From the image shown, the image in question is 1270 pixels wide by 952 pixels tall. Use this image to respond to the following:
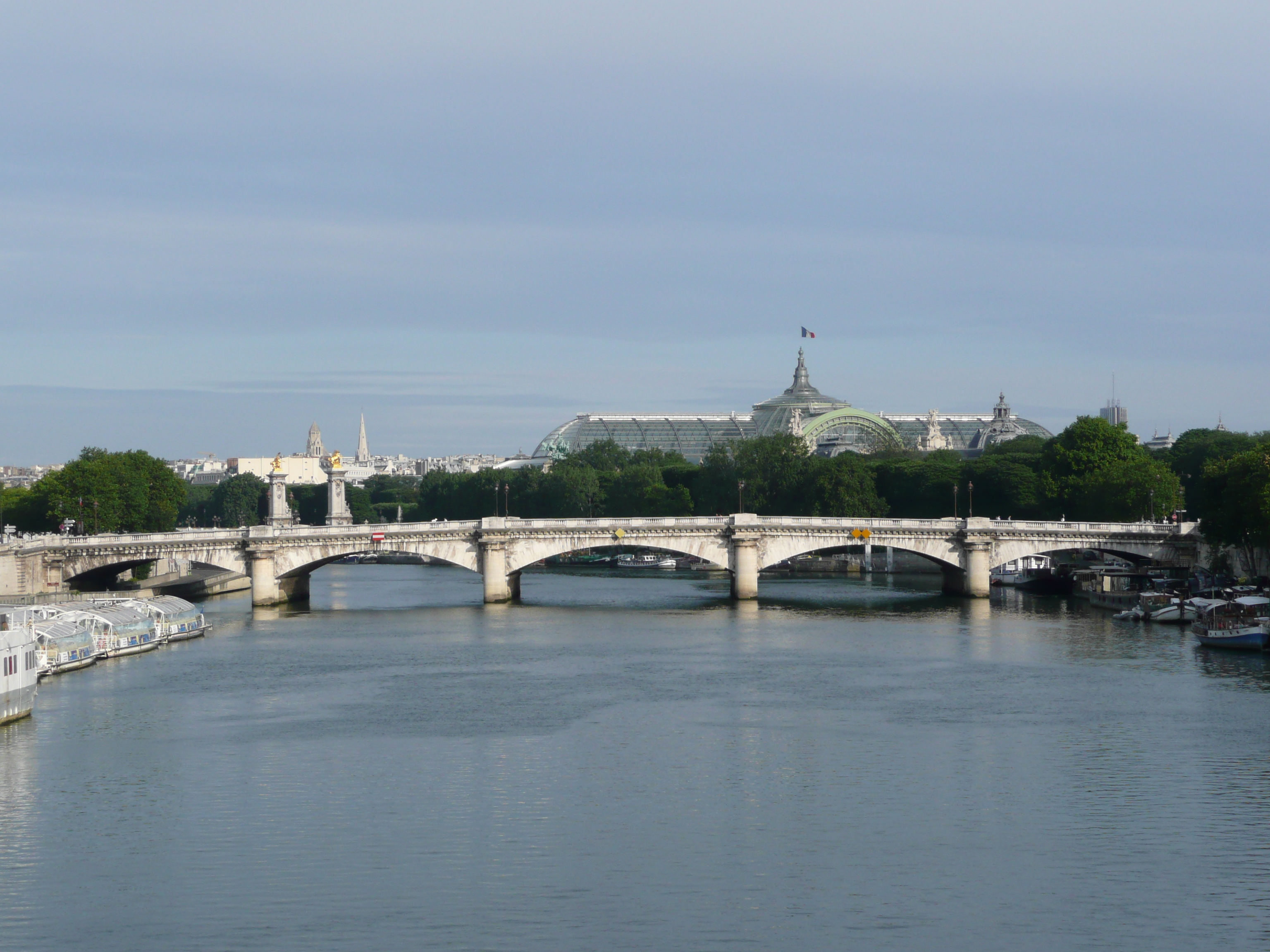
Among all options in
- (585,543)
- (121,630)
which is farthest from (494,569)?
(121,630)

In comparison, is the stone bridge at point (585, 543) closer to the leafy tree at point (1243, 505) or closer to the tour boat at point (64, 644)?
the leafy tree at point (1243, 505)

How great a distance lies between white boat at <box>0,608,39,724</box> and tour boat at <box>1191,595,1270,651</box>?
160 ft

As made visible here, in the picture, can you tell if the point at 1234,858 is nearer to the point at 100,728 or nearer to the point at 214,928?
the point at 214,928

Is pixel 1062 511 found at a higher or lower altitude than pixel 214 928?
higher

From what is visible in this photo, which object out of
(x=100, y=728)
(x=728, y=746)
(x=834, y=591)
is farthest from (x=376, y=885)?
(x=834, y=591)

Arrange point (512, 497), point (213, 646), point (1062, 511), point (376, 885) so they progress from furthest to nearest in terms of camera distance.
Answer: point (512, 497) < point (1062, 511) < point (213, 646) < point (376, 885)

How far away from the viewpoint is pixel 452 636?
7806 centimetres

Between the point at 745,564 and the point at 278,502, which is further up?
the point at 278,502

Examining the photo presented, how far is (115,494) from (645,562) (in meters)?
48.9

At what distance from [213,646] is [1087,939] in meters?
51.2

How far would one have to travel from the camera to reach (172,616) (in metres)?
77.2

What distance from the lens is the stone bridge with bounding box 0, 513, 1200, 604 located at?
91.3 meters

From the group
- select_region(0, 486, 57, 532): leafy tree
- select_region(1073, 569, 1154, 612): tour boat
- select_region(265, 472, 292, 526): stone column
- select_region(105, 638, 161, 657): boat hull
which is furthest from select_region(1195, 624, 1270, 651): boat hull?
select_region(0, 486, 57, 532): leafy tree

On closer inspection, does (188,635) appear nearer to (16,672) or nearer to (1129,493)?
(16,672)
